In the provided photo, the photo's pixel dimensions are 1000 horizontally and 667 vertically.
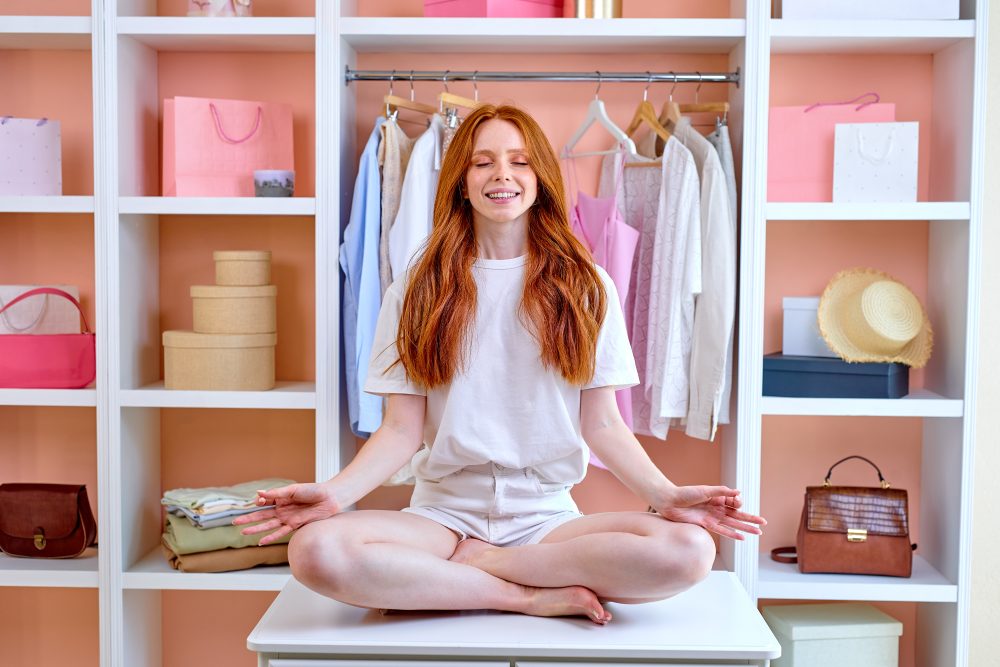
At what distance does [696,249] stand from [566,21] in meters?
0.64

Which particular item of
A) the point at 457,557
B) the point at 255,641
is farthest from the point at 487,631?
the point at 255,641

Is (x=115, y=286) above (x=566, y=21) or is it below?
below

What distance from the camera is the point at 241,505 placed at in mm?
2551

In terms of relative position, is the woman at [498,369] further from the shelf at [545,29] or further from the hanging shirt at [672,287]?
the shelf at [545,29]

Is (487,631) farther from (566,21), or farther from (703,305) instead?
(566,21)

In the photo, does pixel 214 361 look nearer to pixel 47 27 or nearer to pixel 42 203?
pixel 42 203

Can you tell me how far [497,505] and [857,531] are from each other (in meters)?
1.05

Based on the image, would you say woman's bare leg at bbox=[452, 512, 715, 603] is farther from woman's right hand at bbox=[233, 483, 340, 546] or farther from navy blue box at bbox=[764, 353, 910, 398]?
navy blue box at bbox=[764, 353, 910, 398]

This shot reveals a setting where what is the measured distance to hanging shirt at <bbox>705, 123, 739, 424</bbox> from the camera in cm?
250

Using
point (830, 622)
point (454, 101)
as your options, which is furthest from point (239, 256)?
point (830, 622)

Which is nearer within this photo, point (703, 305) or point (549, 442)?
point (549, 442)

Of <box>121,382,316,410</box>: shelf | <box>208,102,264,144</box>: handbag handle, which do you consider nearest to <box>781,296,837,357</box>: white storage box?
<box>121,382,316,410</box>: shelf

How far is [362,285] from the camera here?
97.1 inches

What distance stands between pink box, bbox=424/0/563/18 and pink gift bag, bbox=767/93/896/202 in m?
0.63
